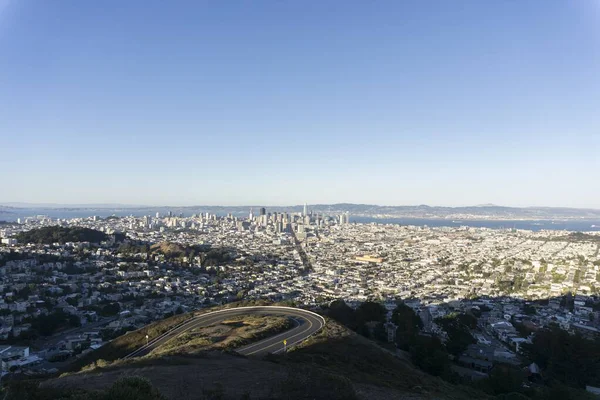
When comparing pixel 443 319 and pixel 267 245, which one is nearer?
pixel 443 319

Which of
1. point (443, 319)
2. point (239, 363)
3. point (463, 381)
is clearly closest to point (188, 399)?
point (239, 363)

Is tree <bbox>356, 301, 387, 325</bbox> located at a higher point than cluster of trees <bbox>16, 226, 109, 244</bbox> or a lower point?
lower

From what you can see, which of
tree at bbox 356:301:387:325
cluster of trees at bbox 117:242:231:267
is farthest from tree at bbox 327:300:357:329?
cluster of trees at bbox 117:242:231:267

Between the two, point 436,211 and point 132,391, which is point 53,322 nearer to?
point 132,391

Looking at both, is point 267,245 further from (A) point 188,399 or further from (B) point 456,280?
(A) point 188,399

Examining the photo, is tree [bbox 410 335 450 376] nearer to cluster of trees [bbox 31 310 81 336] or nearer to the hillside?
the hillside

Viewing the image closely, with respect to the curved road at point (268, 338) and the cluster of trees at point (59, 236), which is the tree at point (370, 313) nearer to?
the curved road at point (268, 338)
